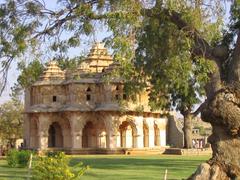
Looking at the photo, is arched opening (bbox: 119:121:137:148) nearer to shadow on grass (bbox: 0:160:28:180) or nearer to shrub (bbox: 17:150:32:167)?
shrub (bbox: 17:150:32:167)

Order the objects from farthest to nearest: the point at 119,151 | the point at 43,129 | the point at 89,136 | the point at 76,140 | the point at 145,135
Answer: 1. the point at 145,135
2. the point at 89,136
3. the point at 43,129
4. the point at 76,140
5. the point at 119,151

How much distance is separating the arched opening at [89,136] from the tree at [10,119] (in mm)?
11896

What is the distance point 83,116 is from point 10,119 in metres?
14.1

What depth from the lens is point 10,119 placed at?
56375 mm

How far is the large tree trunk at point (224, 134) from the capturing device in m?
11.8

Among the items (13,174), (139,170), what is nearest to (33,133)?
(139,170)

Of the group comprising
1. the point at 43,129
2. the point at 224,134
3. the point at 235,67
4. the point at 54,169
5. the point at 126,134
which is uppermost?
the point at 235,67

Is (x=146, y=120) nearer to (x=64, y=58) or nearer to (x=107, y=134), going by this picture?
(x=107, y=134)

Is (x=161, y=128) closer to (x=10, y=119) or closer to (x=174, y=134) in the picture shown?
(x=174, y=134)

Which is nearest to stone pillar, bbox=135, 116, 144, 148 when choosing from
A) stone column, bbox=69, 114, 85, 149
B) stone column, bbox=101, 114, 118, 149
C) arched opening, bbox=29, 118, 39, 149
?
stone column, bbox=101, 114, 118, 149

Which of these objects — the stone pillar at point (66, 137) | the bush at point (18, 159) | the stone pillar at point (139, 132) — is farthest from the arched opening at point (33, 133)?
the bush at point (18, 159)

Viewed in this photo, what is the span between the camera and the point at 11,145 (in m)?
59.5

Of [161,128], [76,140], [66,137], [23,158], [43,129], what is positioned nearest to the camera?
[23,158]

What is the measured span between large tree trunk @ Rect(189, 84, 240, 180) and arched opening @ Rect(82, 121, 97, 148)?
3441cm
